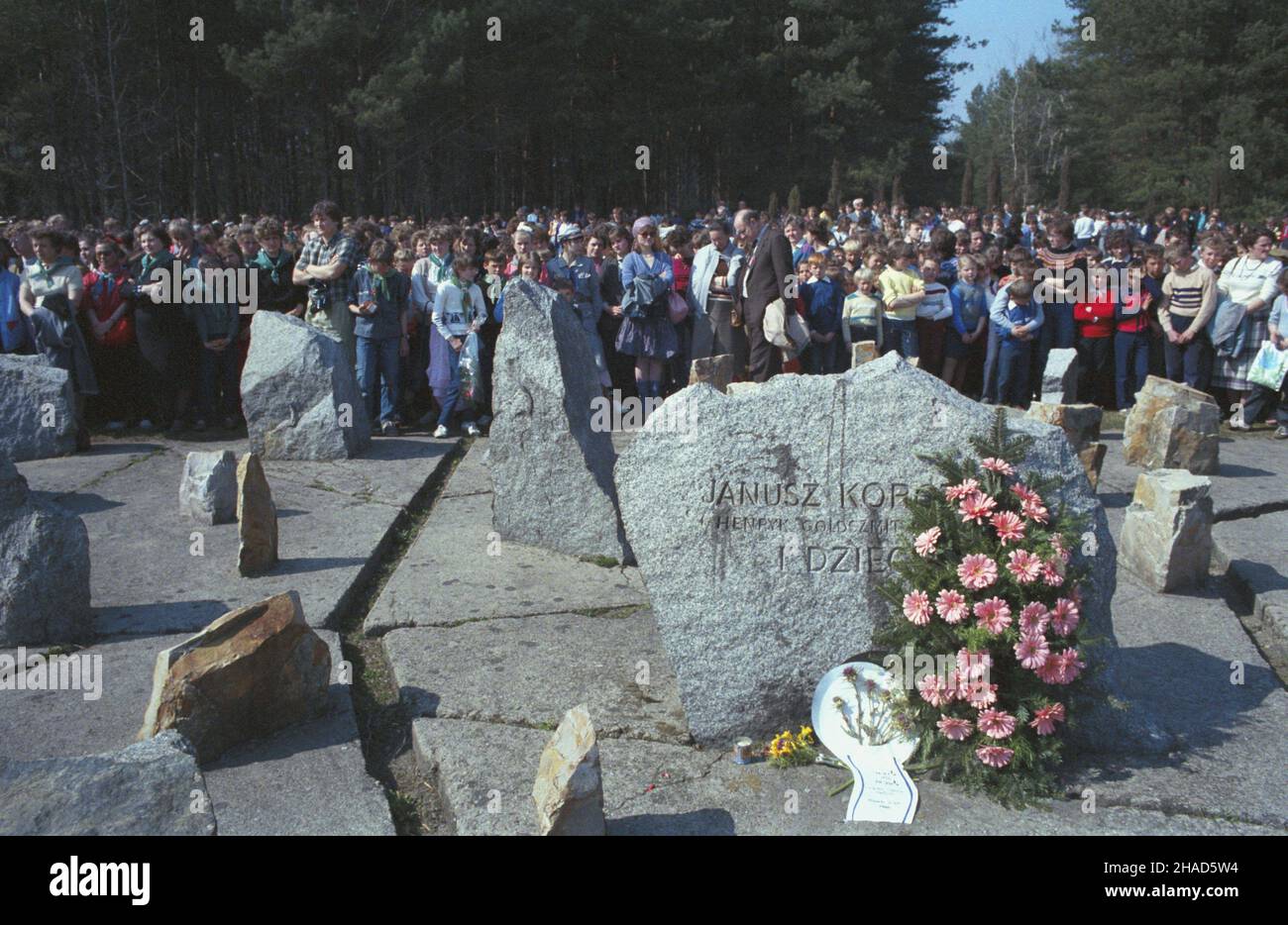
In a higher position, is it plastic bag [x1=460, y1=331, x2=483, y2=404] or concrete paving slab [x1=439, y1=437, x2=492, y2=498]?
plastic bag [x1=460, y1=331, x2=483, y2=404]

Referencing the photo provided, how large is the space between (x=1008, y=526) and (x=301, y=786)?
2696 mm

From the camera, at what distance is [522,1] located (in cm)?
2836

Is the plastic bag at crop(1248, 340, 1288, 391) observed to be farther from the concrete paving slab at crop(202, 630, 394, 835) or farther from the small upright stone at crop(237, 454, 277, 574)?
the concrete paving slab at crop(202, 630, 394, 835)

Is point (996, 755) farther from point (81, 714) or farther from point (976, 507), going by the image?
point (81, 714)

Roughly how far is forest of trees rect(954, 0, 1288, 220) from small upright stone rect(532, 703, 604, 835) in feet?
109

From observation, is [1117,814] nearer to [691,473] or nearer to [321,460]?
[691,473]

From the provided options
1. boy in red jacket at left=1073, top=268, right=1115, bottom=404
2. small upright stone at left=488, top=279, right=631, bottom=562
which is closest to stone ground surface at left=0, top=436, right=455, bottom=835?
small upright stone at left=488, top=279, right=631, bottom=562

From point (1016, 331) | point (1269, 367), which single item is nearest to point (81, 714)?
point (1016, 331)

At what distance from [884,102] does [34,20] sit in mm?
29478

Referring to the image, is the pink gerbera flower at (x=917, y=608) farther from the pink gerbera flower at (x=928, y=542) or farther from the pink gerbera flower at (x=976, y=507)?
the pink gerbera flower at (x=976, y=507)

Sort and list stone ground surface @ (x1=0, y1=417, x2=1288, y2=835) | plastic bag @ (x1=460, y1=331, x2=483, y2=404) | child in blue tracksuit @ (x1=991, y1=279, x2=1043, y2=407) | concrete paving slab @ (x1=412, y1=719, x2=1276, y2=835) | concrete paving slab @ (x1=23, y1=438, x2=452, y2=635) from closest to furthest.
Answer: concrete paving slab @ (x1=412, y1=719, x2=1276, y2=835)
stone ground surface @ (x1=0, y1=417, x2=1288, y2=835)
concrete paving slab @ (x1=23, y1=438, x2=452, y2=635)
plastic bag @ (x1=460, y1=331, x2=483, y2=404)
child in blue tracksuit @ (x1=991, y1=279, x2=1043, y2=407)

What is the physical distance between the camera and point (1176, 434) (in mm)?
8430

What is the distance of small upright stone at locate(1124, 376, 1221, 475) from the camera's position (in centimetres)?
844

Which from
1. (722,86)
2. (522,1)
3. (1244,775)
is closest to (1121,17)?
(722,86)
